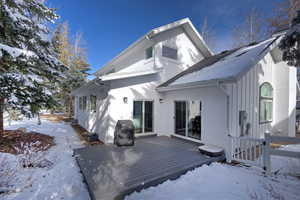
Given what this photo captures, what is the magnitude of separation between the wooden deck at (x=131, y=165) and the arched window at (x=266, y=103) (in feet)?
12.1

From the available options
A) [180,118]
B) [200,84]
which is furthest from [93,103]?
[200,84]

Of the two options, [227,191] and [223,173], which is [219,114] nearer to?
[223,173]

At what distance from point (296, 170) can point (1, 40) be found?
1123 centimetres

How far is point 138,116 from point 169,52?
15.2 ft

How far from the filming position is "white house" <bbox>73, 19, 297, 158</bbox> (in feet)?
18.2

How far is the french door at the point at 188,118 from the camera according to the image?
22.1ft

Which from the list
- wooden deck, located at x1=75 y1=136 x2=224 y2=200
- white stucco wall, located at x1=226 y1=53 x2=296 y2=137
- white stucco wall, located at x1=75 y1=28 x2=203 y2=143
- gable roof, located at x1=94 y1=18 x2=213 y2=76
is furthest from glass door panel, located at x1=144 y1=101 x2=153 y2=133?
white stucco wall, located at x1=226 y1=53 x2=296 y2=137

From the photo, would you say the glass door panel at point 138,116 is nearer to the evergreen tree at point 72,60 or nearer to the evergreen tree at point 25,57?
the evergreen tree at point 25,57

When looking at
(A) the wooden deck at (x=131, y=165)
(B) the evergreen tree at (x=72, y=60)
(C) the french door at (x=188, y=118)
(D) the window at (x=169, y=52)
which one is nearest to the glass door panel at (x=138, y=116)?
(A) the wooden deck at (x=131, y=165)

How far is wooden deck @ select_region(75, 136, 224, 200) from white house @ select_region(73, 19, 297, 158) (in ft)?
4.53

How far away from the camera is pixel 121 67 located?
408 inches

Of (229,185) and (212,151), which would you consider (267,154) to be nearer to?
(212,151)

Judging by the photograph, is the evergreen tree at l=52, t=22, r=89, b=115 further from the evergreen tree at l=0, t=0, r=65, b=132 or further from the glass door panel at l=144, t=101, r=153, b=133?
the glass door panel at l=144, t=101, r=153, b=133

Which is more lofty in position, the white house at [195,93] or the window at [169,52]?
the window at [169,52]
